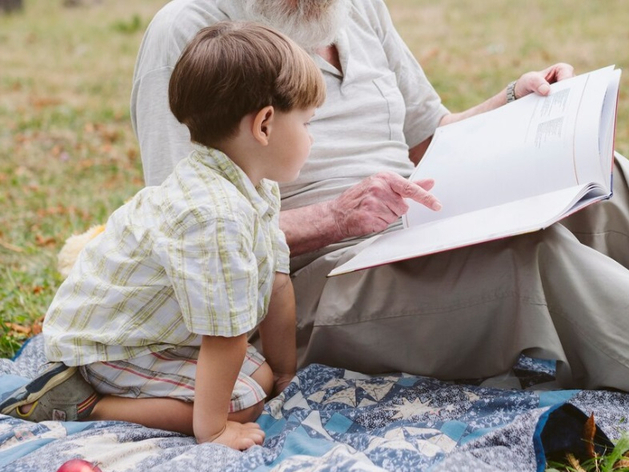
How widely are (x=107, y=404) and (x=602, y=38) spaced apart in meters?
6.11

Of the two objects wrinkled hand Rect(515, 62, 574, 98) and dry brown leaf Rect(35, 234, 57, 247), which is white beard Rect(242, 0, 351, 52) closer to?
wrinkled hand Rect(515, 62, 574, 98)

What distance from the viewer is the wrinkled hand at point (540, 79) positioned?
2.38m

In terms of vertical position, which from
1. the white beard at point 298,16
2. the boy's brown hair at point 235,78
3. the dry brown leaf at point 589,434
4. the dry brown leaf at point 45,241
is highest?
the white beard at point 298,16

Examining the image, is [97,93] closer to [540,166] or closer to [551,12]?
[551,12]

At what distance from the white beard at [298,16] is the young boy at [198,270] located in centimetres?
46

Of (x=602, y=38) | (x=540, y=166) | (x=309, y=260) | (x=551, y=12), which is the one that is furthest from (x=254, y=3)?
(x=551, y=12)

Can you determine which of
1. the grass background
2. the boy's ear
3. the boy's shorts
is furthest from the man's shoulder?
the grass background

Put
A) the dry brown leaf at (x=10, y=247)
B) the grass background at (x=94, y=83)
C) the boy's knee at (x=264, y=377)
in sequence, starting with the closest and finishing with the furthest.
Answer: the boy's knee at (x=264, y=377) → the dry brown leaf at (x=10, y=247) → the grass background at (x=94, y=83)

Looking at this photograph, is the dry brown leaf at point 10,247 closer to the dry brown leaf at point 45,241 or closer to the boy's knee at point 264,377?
the dry brown leaf at point 45,241

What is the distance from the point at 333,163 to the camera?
2428 millimetres

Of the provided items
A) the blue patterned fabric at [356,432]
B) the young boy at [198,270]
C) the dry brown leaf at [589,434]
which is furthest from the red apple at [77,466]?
the dry brown leaf at [589,434]

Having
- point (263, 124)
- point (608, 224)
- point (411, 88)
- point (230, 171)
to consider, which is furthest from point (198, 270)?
point (411, 88)

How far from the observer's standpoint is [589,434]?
5.90 ft

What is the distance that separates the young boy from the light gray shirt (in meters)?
0.36
